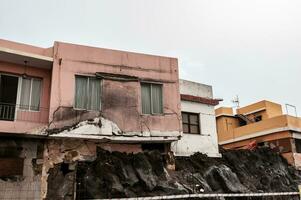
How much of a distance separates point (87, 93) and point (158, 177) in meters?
5.12

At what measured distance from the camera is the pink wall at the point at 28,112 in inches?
506

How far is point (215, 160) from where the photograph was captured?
1791cm

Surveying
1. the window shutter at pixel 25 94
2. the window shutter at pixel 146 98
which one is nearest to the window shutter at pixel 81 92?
the window shutter at pixel 25 94

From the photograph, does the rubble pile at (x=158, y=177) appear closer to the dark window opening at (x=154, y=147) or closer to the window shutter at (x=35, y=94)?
the dark window opening at (x=154, y=147)

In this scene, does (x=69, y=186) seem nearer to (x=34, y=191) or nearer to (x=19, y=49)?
(x=34, y=191)

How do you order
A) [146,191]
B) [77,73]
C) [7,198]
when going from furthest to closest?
[77,73] → [146,191] → [7,198]

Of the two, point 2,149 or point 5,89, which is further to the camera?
point 5,89

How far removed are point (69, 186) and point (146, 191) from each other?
10.7 ft

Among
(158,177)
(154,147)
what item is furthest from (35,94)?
(158,177)

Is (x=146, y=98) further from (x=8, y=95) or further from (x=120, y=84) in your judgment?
(x=8, y=95)

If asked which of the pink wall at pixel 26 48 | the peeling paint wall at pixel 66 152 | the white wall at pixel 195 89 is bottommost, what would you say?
the peeling paint wall at pixel 66 152

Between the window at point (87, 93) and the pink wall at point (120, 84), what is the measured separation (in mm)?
254

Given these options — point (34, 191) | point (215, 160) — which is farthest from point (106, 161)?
point (215, 160)

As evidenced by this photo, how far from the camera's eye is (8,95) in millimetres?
14062
